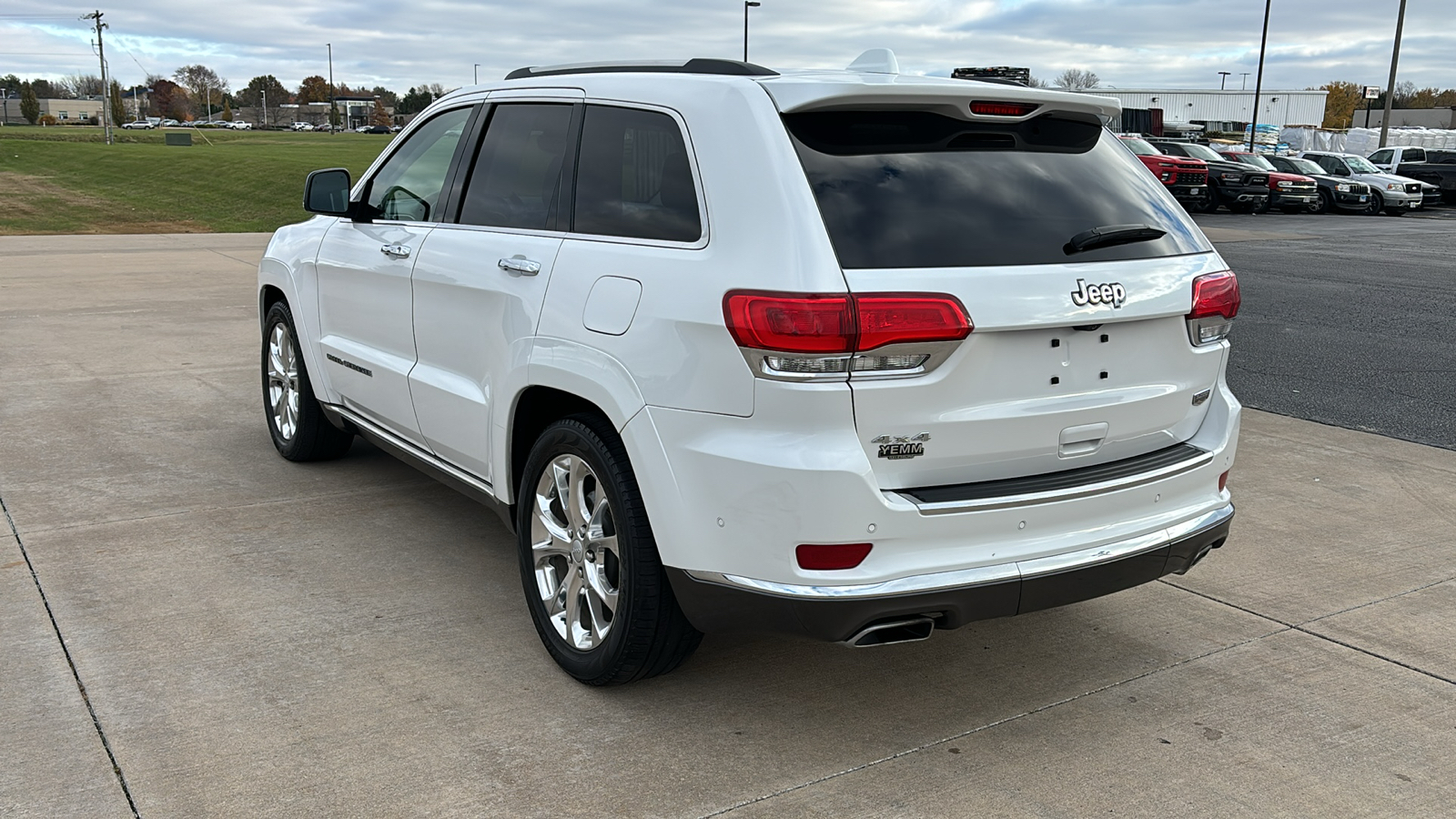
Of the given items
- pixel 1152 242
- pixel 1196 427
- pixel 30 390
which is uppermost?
pixel 1152 242

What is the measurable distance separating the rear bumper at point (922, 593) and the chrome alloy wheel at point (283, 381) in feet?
11.5

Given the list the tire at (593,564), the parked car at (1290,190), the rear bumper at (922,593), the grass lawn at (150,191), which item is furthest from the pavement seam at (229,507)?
the parked car at (1290,190)

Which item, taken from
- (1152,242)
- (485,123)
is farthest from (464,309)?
(1152,242)

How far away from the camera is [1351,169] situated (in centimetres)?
3438

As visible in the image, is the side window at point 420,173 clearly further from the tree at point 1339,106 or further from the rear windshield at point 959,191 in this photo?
the tree at point 1339,106

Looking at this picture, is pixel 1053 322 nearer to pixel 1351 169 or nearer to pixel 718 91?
pixel 718 91

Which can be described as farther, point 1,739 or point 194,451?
point 194,451

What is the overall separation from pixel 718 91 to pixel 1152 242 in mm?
1337

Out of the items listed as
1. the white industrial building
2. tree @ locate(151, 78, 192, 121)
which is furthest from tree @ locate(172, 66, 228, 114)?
the white industrial building

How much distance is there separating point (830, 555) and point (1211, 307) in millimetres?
1489

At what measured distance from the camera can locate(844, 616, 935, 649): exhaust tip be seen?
3156mm

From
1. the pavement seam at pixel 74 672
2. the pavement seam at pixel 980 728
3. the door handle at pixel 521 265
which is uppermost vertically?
the door handle at pixel 521 265

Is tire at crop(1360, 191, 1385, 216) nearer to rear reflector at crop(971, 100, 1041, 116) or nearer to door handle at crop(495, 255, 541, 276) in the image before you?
rear reflector at crop(971, 100, 1041, 116)

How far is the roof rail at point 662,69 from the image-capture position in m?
3.56
